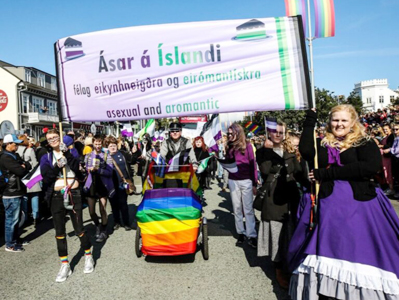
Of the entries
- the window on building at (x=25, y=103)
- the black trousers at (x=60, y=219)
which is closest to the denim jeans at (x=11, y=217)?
the black trousers at (x=60, y=219)

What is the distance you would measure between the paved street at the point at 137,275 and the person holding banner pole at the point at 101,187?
333mm

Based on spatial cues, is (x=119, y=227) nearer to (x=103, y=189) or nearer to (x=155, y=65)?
(x=103, y=189)

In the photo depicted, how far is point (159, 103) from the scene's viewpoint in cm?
410

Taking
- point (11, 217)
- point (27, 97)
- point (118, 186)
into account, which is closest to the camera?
point (11, 217)

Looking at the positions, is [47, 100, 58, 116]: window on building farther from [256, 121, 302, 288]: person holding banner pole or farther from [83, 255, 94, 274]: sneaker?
[256, 121, 302, 288]: person holding banner pole

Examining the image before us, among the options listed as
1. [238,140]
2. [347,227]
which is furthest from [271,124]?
[347,227]

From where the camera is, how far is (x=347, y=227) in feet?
8.86

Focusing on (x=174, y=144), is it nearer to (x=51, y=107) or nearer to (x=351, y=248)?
(x=351, y=248)

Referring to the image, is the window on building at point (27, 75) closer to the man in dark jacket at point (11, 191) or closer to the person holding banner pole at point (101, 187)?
the man in dark jacket at point (11, 191)

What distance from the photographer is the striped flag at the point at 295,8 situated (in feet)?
12.7

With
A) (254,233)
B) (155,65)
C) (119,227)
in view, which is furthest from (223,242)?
(155,65)

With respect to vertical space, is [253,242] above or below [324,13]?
below

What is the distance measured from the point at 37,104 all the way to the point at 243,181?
141 ft

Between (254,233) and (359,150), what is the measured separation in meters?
2.91
